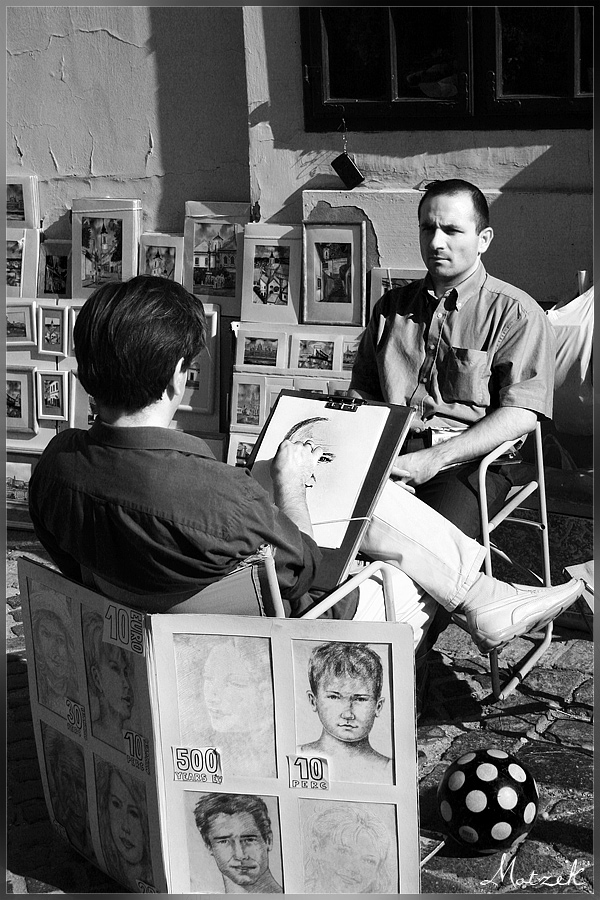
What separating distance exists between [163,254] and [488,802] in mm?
3405

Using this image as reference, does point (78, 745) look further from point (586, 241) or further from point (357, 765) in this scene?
point (586, 241)

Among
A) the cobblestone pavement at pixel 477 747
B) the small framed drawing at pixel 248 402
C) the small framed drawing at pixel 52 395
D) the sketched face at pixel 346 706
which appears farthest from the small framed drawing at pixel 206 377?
the sketched face at pixel 346 706

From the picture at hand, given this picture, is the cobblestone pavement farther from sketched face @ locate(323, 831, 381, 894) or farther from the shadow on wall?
the shadow on wall

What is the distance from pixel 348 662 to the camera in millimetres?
2111

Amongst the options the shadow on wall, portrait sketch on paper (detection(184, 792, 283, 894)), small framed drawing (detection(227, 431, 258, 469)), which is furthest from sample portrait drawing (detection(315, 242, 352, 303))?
portrait sketch on paper (detection(184, 792, 283, 894))

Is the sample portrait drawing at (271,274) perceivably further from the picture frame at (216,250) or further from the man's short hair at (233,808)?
the man's short hair at (233,808)

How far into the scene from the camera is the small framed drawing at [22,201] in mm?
5301

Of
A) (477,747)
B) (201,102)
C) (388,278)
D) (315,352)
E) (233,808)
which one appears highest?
(201,102)

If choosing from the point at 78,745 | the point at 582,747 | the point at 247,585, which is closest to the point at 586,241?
the point at 582,747

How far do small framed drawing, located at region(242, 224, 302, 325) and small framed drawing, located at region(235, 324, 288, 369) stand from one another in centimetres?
7

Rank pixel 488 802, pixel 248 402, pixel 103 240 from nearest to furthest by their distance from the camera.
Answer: pixel 488 802, pixel 248 402, pixel 103 240

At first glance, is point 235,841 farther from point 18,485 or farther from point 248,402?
point 18,485

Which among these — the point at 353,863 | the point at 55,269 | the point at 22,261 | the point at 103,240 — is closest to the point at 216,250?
the point at 103,240

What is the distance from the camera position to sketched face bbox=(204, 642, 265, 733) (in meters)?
2.16
